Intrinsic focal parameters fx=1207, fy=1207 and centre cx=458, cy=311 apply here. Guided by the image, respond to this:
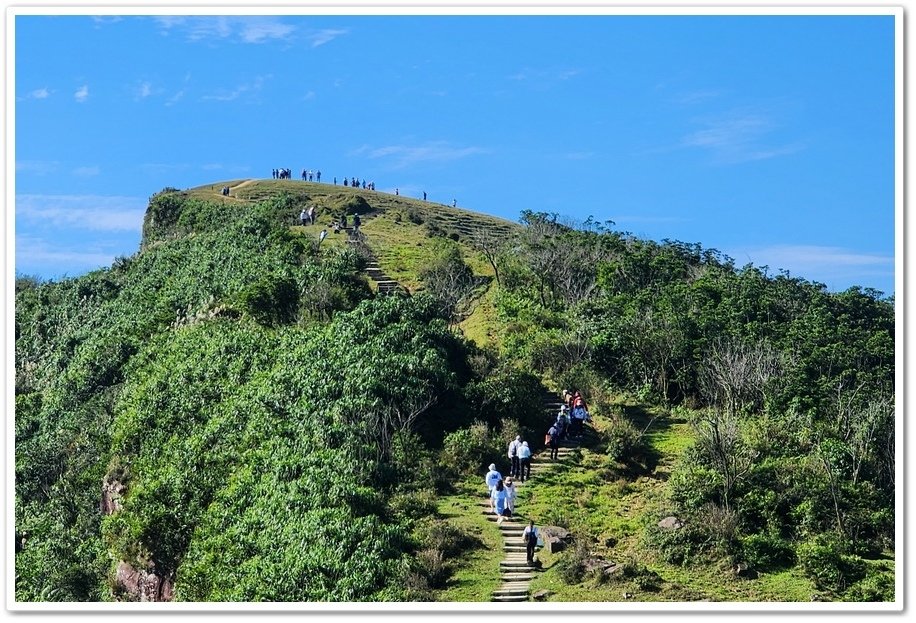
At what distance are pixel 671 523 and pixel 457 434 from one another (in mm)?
7934

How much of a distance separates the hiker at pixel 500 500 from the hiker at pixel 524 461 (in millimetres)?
2445

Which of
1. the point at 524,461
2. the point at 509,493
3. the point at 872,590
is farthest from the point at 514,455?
the point at 872,590

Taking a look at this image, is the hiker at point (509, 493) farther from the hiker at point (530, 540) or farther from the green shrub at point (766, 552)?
the green shrub at point (766, 552)

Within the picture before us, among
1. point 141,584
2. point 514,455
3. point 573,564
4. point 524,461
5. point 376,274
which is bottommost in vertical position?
point 141,584

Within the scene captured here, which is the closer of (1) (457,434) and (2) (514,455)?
(2) (514,455)

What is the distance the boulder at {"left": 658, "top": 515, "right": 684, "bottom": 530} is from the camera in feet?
100

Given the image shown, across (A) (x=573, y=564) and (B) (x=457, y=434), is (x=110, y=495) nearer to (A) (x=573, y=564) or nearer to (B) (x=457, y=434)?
(B) (x=457, y=434)

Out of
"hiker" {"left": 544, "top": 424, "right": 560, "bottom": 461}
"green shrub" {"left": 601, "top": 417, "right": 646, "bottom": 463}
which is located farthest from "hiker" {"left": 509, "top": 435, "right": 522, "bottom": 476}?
"green shrub" {"left": 601, "top": 417, "right": 646, "bottom": 463}

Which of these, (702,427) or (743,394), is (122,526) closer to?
(702,427)

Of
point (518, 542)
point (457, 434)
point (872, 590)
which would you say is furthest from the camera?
point (457, 434)

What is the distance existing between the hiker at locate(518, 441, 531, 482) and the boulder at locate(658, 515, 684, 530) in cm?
436

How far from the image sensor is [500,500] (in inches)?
1221

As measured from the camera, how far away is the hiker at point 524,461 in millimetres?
33531
